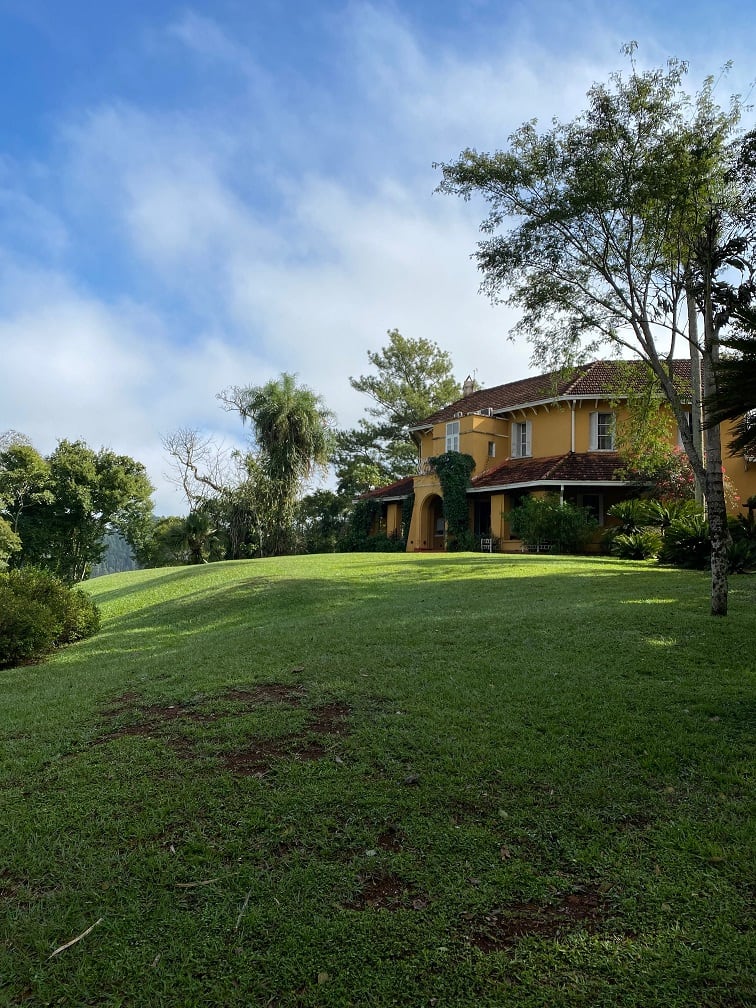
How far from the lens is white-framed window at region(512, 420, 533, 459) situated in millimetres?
28511

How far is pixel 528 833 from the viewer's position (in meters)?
3.23

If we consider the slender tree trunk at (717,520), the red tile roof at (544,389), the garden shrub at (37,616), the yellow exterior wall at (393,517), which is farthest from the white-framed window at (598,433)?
the garden shrub at (37,616)

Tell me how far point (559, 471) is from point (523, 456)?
4.08 metres

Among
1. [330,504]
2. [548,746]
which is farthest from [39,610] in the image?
[330,504]

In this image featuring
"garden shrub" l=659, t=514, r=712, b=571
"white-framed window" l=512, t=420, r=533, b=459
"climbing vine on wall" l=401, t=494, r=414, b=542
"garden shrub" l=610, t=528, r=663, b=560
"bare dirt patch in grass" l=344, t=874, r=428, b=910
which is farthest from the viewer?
"climbing vine on wall" l=401, t=494, r=414, b=542

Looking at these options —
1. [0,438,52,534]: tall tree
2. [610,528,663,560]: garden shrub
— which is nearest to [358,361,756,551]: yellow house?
[610,528,663,560]: garden shrub

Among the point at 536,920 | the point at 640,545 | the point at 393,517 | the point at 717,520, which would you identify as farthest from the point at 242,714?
the point at 393,517

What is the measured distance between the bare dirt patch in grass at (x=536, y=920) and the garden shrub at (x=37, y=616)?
27.8 feet

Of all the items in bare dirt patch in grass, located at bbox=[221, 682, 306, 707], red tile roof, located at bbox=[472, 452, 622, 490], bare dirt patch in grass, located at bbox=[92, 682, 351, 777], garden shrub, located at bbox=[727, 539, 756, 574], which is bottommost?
bare dirt patch in grass, located at bbox=[92, 682, 351, 777]

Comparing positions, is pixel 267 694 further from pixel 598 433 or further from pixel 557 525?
pixel 598 433

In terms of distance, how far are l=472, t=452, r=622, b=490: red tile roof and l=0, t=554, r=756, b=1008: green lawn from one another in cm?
1779

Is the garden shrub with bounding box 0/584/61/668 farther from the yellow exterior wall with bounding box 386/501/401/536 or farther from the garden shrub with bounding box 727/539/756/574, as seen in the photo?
the yellow exterior wall with bounding box 386/501/401/536

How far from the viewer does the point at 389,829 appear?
329cm

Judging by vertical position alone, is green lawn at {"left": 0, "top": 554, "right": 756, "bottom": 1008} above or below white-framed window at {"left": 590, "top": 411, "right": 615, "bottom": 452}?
below
